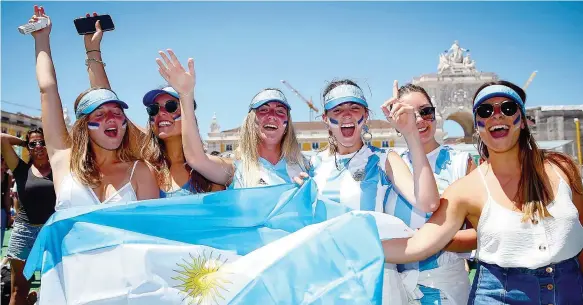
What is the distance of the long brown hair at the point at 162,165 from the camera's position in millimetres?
3629

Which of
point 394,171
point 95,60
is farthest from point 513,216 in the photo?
point 95,60

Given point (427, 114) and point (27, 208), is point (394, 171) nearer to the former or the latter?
point (427, 114)

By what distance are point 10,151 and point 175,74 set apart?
3461 mm

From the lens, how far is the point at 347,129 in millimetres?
3336

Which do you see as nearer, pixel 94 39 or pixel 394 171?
pixel 394 171

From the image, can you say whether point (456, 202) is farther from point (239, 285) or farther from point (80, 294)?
point (80, 294)

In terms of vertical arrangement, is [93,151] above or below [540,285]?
above

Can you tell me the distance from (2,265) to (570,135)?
23.7m

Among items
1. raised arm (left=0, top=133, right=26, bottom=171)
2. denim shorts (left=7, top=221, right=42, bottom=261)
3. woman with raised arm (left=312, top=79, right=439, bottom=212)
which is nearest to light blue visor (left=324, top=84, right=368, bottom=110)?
woman with raised arm (left=312, top=79, right=439, bottom=212)

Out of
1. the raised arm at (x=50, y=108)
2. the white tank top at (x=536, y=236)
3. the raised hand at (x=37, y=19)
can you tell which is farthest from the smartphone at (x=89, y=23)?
the white tank top at (x=536, y=236)

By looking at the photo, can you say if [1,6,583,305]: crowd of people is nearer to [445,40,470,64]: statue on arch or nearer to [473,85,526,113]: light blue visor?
[473,85,526,113]: light blue visor

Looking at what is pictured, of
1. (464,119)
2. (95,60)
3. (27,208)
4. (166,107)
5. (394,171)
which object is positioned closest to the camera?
(394,171)

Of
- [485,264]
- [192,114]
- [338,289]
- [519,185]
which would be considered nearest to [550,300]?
[485,264]

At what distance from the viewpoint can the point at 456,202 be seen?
264 centimetres
